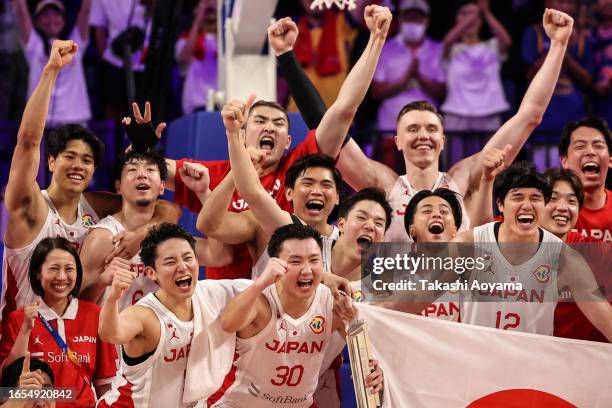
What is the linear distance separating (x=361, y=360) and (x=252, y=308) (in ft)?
1.76

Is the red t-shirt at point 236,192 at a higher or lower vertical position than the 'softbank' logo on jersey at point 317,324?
higher

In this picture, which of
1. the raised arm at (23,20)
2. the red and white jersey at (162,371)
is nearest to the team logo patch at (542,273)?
the red and white jersey at (162,371)

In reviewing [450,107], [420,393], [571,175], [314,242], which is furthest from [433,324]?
[450,107]

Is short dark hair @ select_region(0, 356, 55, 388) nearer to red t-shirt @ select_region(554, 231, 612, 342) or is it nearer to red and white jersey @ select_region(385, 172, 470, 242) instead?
red and white jersey @ select_region(385, 172, 470, 242)

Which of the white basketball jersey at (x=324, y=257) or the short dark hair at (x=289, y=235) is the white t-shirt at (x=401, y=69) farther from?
the short dark hair at (x=289, y=235)

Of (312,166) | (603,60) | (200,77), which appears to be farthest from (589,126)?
(200,77)

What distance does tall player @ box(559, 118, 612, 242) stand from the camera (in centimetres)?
632

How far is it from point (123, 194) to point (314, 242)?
4.39 ft

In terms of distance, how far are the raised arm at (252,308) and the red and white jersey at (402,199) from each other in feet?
3.68

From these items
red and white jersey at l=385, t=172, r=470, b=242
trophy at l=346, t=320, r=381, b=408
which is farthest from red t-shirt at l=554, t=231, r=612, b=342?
trophy at l=346, t=320, r=381, b=408

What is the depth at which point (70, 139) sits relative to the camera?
20.0 feet

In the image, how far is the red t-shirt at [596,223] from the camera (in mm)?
6234

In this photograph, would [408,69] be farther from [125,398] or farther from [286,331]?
[125,398]

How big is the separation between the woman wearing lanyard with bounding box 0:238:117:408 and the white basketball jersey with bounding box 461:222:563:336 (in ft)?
6.09
